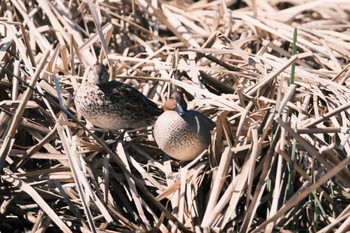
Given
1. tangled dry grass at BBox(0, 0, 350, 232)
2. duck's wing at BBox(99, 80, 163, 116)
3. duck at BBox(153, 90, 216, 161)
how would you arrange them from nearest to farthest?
tangled dry grass at BBox(0, 0, 350, 232), duck at BBox(153, 90, 216, 161), duck's wing at BBox(99, 80, 163, 116)

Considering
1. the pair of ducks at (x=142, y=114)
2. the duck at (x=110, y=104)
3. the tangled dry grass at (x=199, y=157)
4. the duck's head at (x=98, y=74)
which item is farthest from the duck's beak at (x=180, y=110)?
the duck's head at (x=98, y=74)

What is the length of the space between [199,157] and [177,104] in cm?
30

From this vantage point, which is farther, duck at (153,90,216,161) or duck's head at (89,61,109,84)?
duck's head at (89,61,109,84)

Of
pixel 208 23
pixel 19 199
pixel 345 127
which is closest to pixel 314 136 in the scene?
pixel 345 127

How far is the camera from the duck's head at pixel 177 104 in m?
5.12

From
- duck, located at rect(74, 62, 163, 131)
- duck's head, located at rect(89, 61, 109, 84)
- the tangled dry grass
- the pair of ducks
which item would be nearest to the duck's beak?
the pair of ducks

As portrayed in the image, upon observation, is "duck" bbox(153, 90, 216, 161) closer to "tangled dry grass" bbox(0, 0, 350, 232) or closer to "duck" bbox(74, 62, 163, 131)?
"tangled dry grass" bbox(0, 0, 350, 232)

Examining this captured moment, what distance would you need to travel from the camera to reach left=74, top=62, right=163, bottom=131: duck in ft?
17.6

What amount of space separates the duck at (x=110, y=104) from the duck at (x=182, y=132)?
13.7 inches

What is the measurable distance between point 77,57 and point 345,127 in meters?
1.97

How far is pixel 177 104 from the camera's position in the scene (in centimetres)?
514

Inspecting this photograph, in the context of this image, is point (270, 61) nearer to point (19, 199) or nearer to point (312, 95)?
point (312, 95)

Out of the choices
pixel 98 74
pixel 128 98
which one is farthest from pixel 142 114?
pixel 98 74

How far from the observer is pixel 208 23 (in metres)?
7.15
